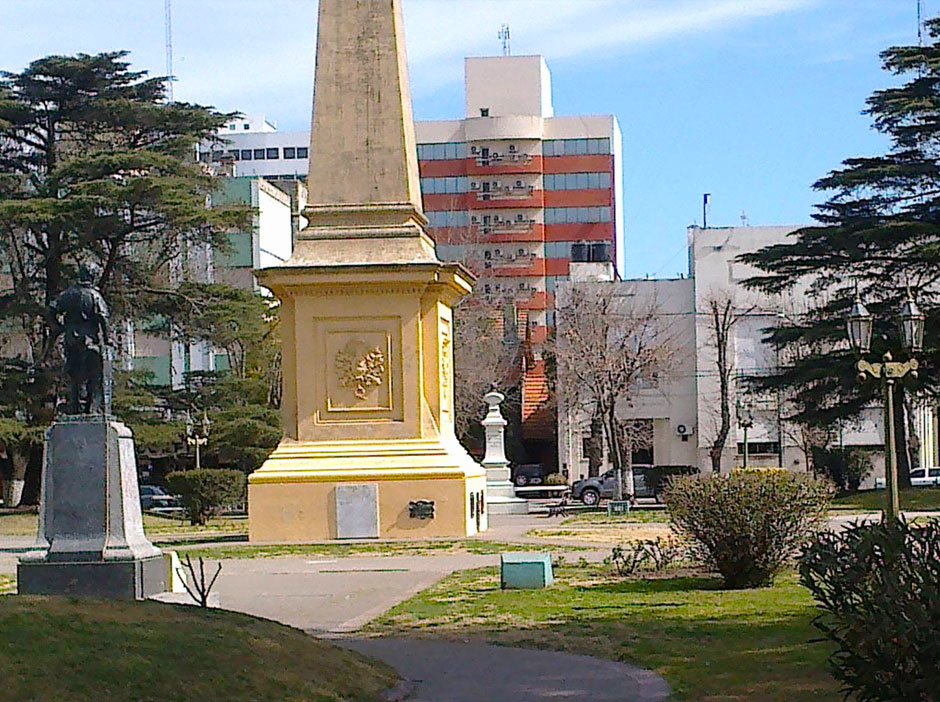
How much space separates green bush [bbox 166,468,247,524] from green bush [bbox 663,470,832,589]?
25372mm

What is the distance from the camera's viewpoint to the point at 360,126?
29469 mm

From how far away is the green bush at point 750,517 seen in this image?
61.1 ft

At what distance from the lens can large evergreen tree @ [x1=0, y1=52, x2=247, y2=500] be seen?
46.4m

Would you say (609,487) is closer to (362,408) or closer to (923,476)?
(923,476)

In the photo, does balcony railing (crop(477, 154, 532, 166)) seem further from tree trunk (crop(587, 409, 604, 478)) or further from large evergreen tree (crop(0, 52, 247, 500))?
large evergreen tree (crop(0, 52, 247, 500))

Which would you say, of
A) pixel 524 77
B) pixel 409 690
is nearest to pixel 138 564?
pixel 409 690

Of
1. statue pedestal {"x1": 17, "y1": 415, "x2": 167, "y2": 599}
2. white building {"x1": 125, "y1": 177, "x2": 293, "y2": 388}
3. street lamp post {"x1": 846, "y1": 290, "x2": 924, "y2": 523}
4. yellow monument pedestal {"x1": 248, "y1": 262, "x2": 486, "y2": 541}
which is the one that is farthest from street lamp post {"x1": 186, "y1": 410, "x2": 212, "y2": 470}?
statue pedestal {"x1": 17, "y1": 415, "x2": 167, "y2": 599}

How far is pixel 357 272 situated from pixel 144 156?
66.6 feet

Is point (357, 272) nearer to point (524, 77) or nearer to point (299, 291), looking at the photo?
point (299, 291)

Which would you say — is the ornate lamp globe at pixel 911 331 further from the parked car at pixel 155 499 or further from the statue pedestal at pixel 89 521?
the parked car at pixel 155 499

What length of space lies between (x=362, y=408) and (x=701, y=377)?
45.1 m

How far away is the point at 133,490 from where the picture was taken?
1574 centimetres

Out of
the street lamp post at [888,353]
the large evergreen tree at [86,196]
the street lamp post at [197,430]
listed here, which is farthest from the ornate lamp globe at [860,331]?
the street lamp post at [197,430]

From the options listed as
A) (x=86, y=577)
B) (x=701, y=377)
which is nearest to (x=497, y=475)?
(x=701, y=377)
